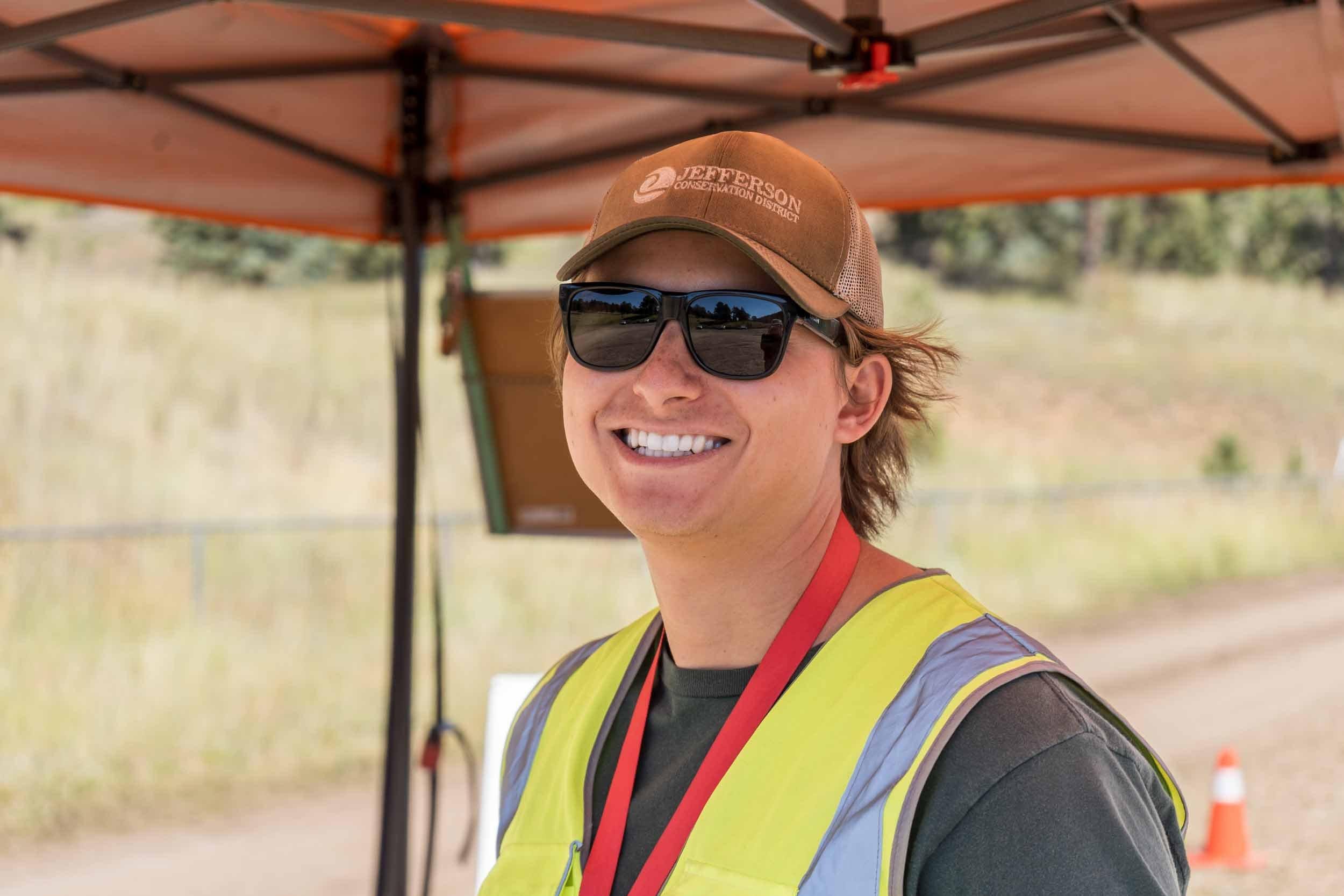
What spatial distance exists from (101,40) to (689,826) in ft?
7.87

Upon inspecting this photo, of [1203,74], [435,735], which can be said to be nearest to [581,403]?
[1203,74]

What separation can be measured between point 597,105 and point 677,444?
7.36 feet

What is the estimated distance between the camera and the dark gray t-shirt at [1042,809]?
1.14 m

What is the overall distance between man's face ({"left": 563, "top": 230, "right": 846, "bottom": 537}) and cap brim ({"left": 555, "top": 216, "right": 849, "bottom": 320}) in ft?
0.11

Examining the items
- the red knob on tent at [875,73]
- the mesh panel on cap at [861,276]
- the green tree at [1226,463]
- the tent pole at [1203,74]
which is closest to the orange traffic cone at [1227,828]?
the tent pole at [1203,74]

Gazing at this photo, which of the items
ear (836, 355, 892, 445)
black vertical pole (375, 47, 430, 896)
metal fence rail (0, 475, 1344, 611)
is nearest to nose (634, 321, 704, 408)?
ear (836, 355, 892, 445)

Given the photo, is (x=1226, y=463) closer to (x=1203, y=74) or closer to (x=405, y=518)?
(x=405, y=518)

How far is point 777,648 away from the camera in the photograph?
1.45 meters

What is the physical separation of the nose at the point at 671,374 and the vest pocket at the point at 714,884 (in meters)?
0.47

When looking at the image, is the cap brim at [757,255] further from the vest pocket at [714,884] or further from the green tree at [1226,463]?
the green tree at [1226,463]

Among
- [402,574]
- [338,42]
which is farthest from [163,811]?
[338,42]

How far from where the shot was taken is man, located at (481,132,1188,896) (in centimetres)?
121

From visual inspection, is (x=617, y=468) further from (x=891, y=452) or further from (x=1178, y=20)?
(x=1178, y=20)

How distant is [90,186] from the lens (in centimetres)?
345
